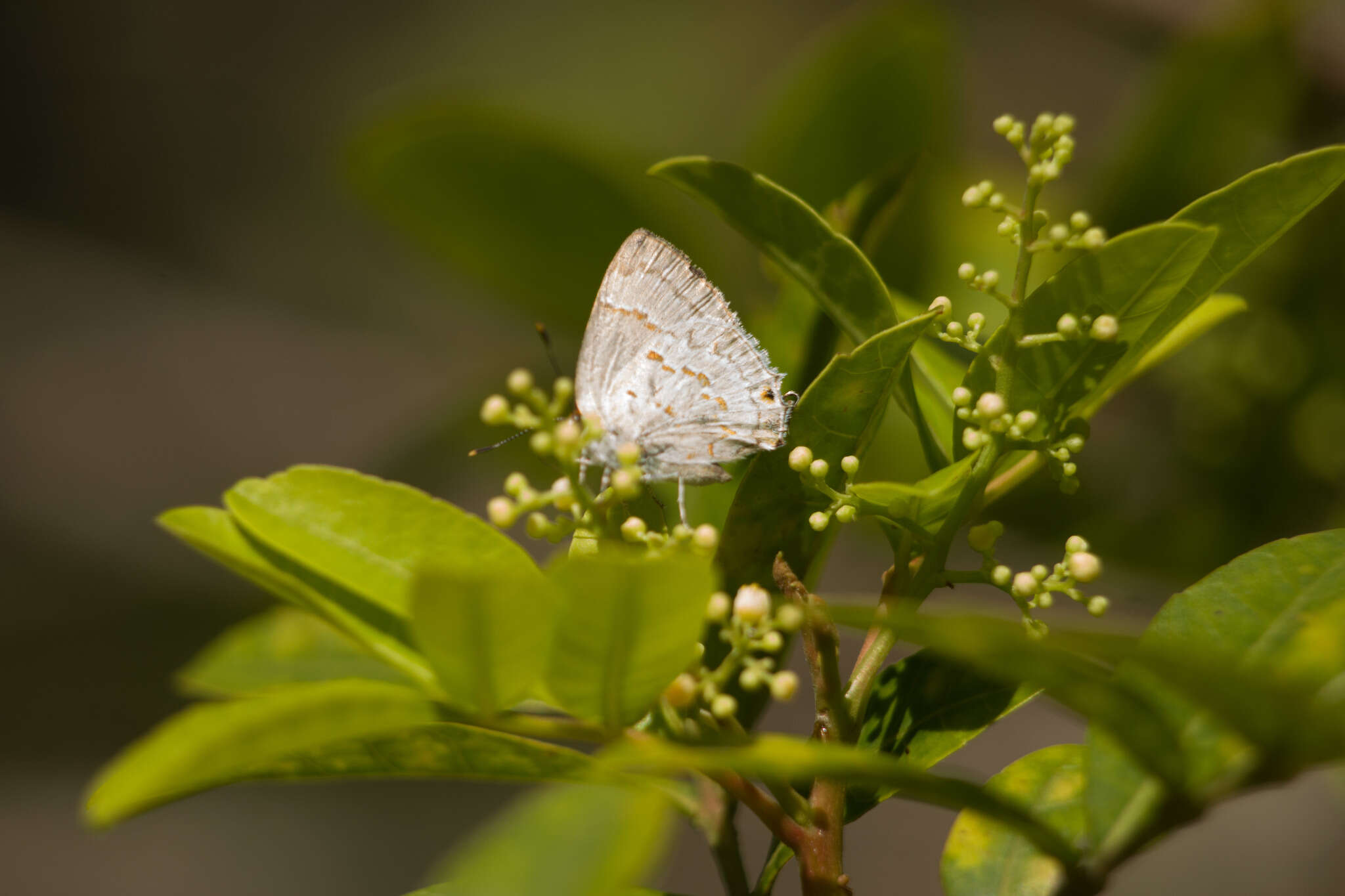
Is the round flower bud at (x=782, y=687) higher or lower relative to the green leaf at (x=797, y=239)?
lower

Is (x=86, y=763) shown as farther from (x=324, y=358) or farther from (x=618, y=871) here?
(x=618, y=871)

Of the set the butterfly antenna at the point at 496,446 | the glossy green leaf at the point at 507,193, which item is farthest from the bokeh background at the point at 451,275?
the butterfly antenna at the point at 496,446

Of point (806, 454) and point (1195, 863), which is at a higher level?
point (806, 454)

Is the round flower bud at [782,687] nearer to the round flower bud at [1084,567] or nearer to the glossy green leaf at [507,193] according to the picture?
the round flower bud at [1084,567]

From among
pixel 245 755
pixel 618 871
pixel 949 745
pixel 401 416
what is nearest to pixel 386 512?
pixel 245 755

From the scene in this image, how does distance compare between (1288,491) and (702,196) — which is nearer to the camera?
(702,196)

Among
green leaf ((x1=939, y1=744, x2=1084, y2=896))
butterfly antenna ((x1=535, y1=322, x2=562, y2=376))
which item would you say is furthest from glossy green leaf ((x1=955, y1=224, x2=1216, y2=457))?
butterfly antenna ((x1=535, y1=322, x2=562, y2=376))
